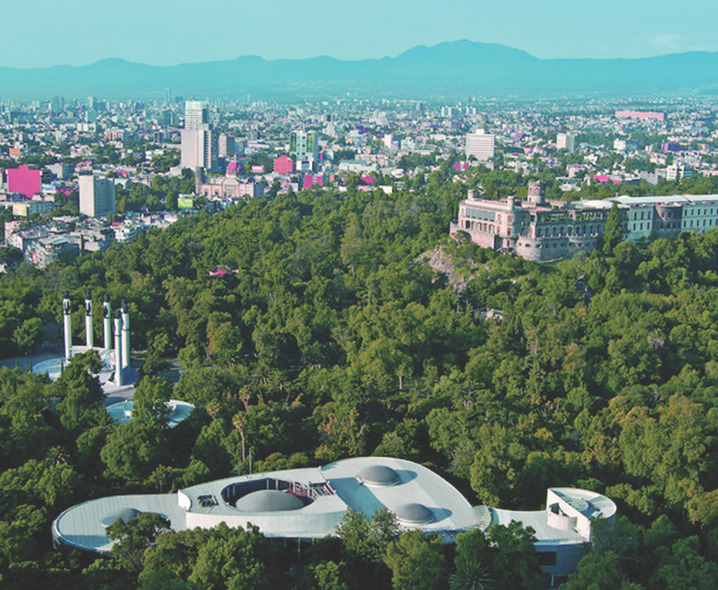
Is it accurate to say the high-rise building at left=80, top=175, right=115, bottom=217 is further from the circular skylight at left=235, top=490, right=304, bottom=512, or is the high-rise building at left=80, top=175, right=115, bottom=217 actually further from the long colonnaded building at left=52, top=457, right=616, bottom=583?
the circular skylight at left=235, top=490, right=304, bottom=512

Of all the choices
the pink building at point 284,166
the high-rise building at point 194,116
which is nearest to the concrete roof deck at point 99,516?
the pink building at point 284,166

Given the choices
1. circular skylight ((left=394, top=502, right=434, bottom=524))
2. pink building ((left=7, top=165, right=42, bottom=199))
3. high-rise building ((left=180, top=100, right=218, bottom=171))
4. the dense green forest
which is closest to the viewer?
Result: the dense green forest

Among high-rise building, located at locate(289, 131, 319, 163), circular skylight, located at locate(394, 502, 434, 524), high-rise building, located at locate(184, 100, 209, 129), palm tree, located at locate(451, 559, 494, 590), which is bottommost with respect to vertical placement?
palm tree, located at locate(451, 559, 494, 590)

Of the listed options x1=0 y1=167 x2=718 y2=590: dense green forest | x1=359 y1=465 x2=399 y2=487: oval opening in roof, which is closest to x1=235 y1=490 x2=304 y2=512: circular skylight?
x1=0 y1=167 x2=718 y2=590: dense green forest

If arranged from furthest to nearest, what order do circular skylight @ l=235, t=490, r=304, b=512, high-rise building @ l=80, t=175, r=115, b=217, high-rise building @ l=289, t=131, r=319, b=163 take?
high-rise building @ l=289, t=131, r=319, b=163 < high-rise building @ l=80, t=175, r=115, b=217 < circular skylight @ l=235, t=490, r=304, b=512

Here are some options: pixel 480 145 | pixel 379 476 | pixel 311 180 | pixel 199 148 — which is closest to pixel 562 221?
pixel 379 476

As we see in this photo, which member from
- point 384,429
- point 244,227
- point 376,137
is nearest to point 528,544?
point 384,429

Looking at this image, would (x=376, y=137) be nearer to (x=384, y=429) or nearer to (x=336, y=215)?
(x=336, y=215)
